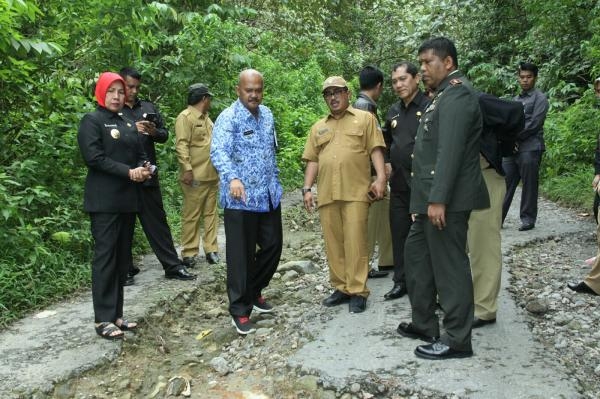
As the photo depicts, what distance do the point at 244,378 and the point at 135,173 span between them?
5.29ft

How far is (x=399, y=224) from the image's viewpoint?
5137 mm

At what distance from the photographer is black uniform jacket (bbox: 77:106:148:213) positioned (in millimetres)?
4230

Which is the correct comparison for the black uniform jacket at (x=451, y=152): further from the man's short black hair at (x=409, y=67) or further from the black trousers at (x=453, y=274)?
the man's short black hair at (x=409, y=67)

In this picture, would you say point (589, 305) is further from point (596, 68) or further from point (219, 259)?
point (596, 68)

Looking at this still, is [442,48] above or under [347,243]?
above

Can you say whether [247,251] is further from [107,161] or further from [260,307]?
[107,161]

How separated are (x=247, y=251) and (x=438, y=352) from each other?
1666mm

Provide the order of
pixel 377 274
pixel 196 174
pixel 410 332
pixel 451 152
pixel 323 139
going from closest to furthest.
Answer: pixel 451 152 < pixel 410 332 < pixel 323 139 < pixel 377 274 < pixel 196 174

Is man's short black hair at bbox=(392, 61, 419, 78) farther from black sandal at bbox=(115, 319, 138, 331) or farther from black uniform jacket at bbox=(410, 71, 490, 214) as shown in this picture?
black sandal at bbox=(115, 319, 138, 331)

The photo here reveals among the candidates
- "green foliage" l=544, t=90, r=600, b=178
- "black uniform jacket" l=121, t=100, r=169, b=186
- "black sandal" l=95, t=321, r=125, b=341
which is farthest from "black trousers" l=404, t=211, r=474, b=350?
"green foliage" l=544, t=90, r=600, b=178

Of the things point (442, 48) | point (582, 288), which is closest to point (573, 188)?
point (582, 288)

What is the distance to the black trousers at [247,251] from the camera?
4598 millimetres

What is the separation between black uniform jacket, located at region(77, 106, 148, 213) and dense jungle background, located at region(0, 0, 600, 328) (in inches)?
39.4

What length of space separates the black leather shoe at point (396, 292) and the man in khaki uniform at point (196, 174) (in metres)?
2.26
